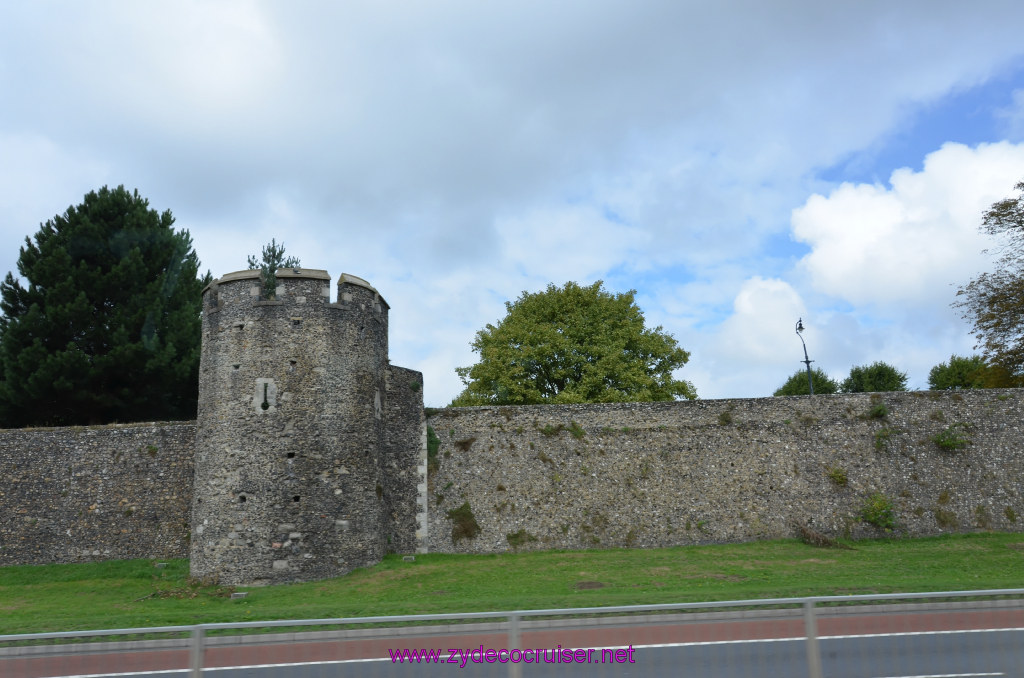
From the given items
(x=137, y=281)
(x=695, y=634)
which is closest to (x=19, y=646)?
(x=695, y=634)

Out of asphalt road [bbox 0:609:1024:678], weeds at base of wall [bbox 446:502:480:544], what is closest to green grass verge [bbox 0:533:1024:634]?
weeds at base of wall [bbox 446:502:480:544]

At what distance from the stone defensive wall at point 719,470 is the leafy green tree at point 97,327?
13586 millimetres

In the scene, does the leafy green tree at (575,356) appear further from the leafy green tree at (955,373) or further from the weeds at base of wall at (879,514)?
the leafy green tree at (955,373)

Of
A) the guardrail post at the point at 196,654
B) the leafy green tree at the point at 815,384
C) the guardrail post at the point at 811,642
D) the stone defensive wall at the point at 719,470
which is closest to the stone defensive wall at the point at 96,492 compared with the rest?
the stone defensive wall at the point at 719,470

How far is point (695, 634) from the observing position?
21.4 ft

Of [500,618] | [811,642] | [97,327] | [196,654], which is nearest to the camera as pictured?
[196,654]

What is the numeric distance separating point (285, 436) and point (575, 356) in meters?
21.9

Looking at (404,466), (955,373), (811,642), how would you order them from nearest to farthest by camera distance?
(811,642) < (404,466) < (955,373)

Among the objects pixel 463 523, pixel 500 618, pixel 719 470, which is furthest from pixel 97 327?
pixel 500 618

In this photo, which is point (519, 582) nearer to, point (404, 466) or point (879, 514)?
point (404, 466)

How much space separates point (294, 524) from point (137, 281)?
1741cm

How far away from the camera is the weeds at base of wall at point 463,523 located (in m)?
21.8

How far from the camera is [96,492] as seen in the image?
21.2 meters

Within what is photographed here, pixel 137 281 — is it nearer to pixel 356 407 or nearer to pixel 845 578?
pixel 356 407
